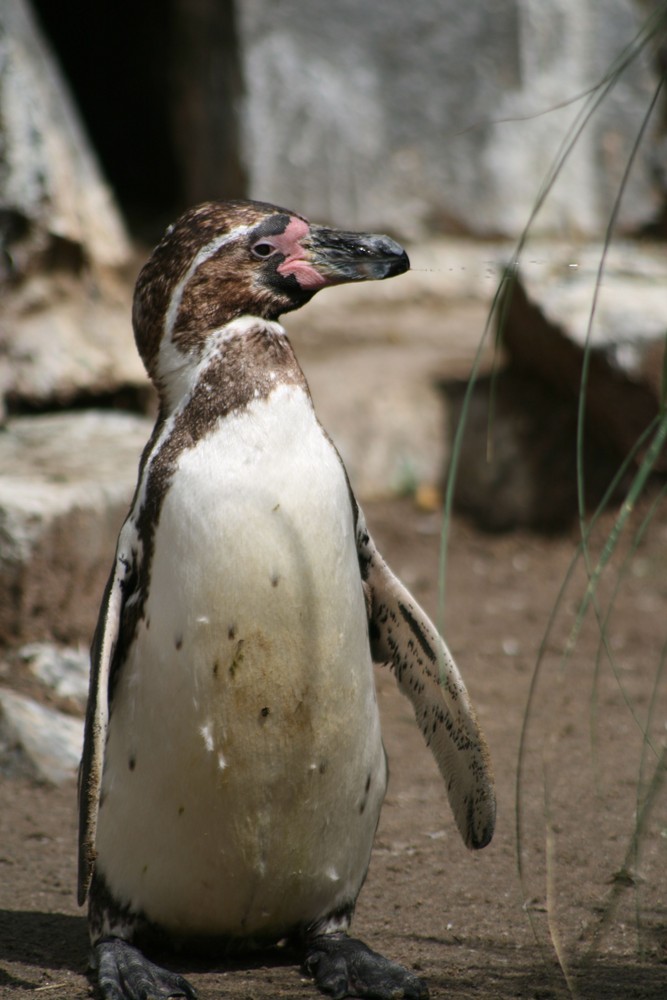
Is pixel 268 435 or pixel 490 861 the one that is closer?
pixel 268 435

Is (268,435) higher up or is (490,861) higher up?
(268,435)

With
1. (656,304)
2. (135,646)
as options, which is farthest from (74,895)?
(656,304)

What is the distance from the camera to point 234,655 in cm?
255

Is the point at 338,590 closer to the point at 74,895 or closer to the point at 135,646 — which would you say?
the point at 135,646

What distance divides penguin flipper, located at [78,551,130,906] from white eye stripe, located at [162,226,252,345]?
1.63 feet

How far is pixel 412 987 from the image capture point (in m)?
2.52

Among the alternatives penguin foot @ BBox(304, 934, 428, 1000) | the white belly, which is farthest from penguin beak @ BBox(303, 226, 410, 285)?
penguin foot @ BBox(304, 934, 428, 1000)

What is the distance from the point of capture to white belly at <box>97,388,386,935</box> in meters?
2.54

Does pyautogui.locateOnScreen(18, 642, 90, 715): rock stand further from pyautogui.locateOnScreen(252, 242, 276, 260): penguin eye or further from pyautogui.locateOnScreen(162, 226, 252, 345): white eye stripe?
pyautogui.locateOnScreen(252, 242, 276, 260): penguin eye

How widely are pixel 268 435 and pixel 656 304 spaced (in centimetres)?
434

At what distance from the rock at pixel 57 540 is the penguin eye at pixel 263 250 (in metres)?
2.07

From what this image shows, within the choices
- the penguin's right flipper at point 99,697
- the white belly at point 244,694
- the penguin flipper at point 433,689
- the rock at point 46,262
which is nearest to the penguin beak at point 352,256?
the white belly at point 244,694

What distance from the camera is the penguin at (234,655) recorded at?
8.33 ft

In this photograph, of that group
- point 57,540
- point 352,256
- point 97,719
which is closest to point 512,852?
point 97,719
